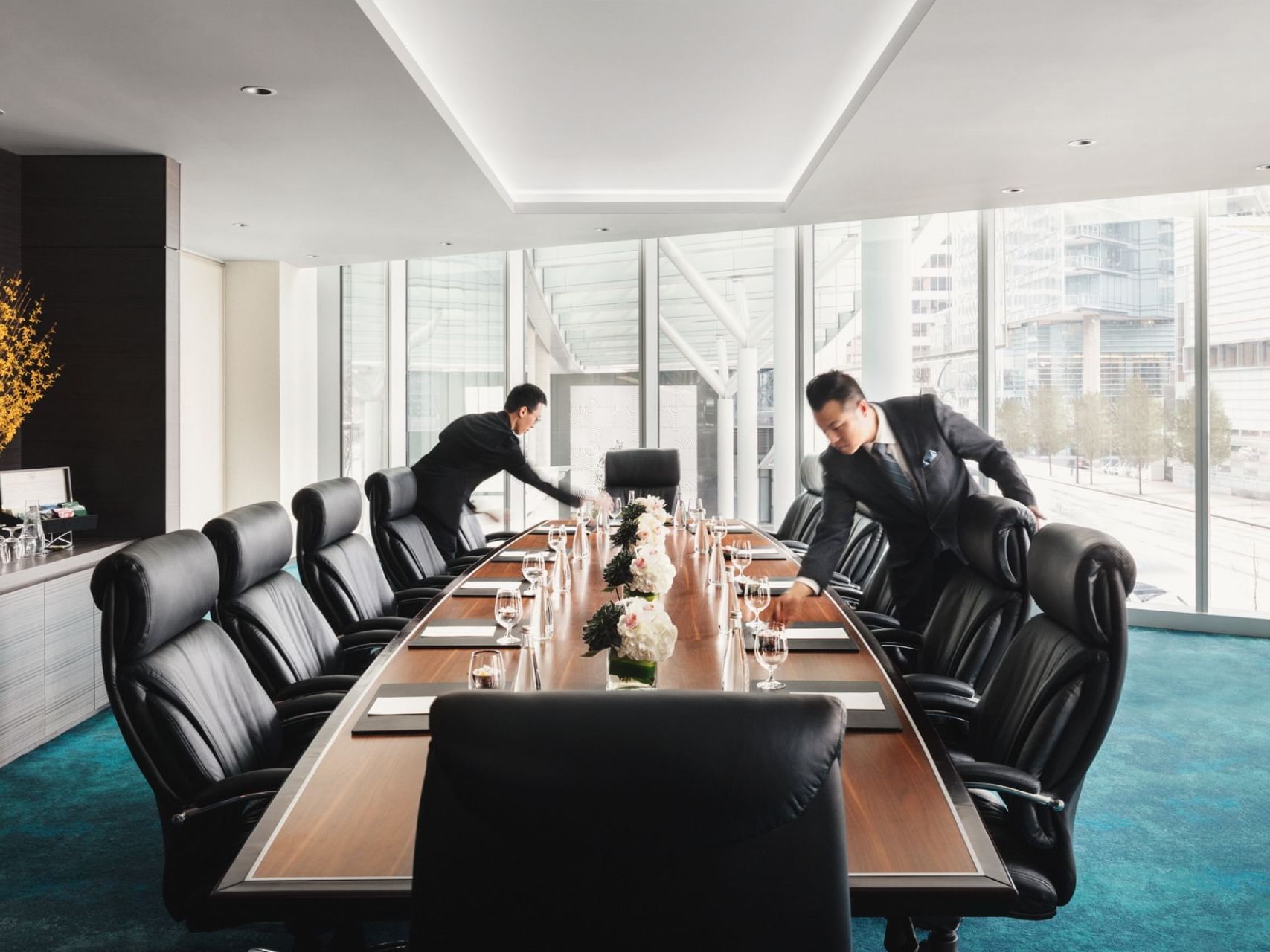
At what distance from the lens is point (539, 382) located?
8.66 meters

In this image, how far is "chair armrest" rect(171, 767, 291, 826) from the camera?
5.82 ft

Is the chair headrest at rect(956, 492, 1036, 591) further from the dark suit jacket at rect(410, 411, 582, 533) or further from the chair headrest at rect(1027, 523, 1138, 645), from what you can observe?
the dark suit jacket at rect(410, 411, 582, 533)

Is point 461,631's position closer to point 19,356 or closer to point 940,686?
point 940,686

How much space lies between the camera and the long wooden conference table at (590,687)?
125 centimetres

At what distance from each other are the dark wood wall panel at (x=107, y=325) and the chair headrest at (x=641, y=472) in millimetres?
2807

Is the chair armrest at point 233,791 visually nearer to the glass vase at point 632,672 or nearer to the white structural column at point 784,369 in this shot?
the glass vase at point 632,672

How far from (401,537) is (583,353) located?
168 inches

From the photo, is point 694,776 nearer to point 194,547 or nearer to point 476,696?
point 476,696

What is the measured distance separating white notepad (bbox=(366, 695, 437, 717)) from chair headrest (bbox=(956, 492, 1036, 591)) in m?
1.59

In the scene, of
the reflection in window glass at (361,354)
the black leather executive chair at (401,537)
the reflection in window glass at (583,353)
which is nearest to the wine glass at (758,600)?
the black leather executive chair at (401,537)

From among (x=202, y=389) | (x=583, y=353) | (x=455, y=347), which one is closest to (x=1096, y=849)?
(x=583, y=353)

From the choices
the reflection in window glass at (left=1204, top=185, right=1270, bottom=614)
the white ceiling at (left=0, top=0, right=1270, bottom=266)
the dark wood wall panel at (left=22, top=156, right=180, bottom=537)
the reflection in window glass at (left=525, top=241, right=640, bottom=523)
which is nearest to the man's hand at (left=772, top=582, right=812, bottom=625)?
the white ceiling at (left=0, top=0, right=1270, bottom=266)

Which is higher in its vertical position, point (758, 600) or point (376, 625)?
point (758, 600)

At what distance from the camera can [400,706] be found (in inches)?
79.7
